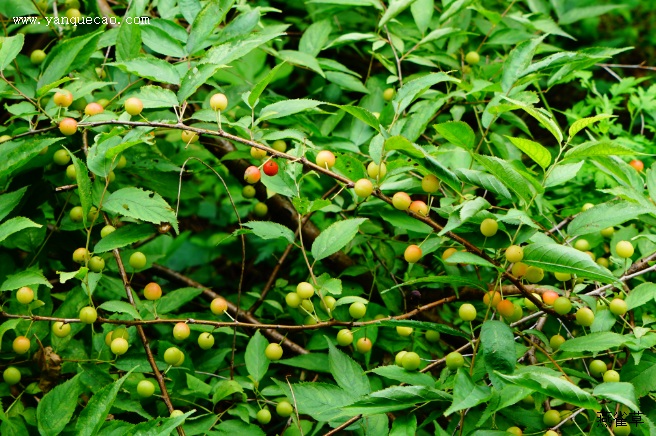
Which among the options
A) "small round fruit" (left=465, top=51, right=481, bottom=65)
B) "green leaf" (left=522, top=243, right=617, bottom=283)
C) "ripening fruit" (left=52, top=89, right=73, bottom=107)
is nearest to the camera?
"green leaf" (left=522, top=243, right=617, bottom=283)

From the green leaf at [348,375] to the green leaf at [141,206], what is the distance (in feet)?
1.21

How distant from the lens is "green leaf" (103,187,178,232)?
1.19 meters

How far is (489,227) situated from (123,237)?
0.67 m

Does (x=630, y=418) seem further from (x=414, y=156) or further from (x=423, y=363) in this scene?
(x=414, y=156)

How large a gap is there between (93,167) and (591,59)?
0.93m

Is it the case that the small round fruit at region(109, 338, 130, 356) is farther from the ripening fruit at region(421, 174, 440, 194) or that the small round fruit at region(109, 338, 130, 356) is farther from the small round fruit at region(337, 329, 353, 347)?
the ripening fruit at region(421, 174, 440, 194)

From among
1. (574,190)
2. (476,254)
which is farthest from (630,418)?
(574,190)

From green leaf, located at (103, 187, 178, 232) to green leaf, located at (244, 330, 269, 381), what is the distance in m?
0.29

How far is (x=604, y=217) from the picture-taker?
3.67 ft

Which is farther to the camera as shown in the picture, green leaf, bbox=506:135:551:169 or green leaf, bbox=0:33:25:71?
green leaf, bbox=0:33:25:71

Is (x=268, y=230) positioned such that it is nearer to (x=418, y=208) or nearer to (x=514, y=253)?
(x=418, y=208)

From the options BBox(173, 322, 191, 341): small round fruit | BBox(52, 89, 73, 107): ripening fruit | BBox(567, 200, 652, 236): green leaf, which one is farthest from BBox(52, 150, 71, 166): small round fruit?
BBox(567, 200, 652, 236): green leaf

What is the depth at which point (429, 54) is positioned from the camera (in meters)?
1.75

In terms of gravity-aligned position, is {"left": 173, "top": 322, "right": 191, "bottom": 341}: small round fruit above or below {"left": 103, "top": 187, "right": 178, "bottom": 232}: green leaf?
below
